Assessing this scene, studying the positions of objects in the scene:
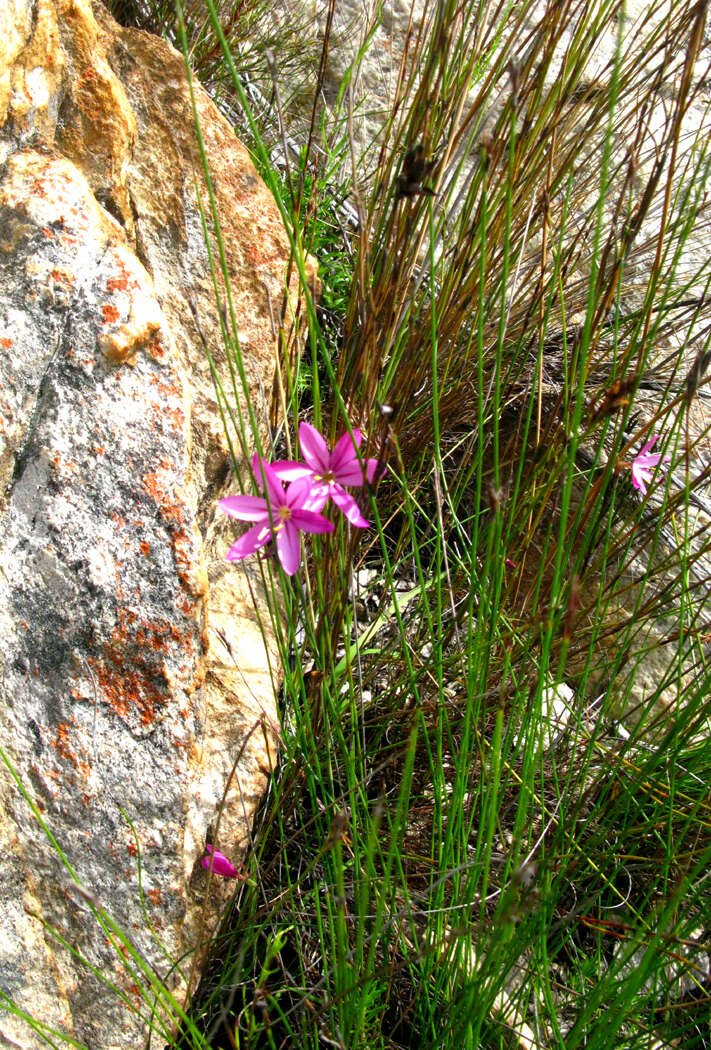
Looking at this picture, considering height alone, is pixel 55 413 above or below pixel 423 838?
above

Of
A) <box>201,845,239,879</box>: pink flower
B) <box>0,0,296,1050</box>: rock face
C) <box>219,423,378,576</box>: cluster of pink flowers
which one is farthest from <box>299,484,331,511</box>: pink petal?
<box>201,845,239,879</box>: pink flower

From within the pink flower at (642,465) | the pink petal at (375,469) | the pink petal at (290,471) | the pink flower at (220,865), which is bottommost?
the pink flower at (220,865)

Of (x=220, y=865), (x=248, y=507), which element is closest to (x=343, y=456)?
(x=248, y=507)

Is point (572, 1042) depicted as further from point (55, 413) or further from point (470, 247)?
point (470, 247)

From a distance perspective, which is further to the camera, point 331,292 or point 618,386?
point 331,292

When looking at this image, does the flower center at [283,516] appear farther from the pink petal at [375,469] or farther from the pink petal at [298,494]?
the pink petal at [375,469]

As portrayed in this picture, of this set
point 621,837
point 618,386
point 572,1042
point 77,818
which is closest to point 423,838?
point 621,837

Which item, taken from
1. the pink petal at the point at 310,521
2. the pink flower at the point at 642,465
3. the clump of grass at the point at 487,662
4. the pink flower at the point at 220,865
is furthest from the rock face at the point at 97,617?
the pink flower at the point at 642,465
